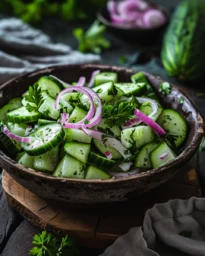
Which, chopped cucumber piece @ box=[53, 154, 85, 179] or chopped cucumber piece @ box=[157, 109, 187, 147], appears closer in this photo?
chopped cucumber piece @ box=[53, 154, 85, 179]

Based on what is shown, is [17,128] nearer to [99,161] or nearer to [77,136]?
[77,136]

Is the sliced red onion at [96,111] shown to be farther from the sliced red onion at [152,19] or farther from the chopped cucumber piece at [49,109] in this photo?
the sliced red onion at [152,19]

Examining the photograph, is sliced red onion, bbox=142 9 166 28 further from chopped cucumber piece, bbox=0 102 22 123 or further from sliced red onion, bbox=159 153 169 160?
sliced red onion, bbox=159 153 169 160

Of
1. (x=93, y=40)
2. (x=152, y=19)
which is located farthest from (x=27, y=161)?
(x=152, y=19)

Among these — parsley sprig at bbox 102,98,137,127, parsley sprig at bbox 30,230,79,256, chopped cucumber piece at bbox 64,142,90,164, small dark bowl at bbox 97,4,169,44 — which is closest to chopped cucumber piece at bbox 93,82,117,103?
parsley sprig at bbox 102,98,137,127

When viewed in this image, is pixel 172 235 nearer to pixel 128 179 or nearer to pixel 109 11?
pixel 128 179
